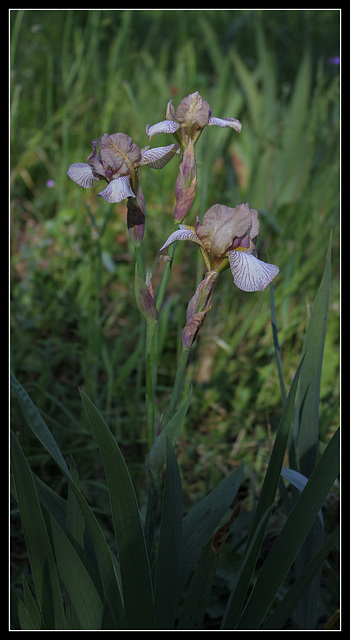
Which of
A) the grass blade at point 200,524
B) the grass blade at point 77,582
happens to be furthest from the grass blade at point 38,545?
the grass blade at point 200,524

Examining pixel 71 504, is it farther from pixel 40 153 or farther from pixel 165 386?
pixel 40 153

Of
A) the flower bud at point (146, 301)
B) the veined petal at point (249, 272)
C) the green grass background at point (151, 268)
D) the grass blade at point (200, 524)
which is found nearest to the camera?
the veined petal at point (249, 272)

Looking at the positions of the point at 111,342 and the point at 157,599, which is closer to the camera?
the point at 157,599

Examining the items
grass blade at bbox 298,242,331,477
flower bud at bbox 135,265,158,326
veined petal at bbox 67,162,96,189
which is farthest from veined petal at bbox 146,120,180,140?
grass blade at bbox 298,242,331,477

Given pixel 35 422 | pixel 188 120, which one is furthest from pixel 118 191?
pixel 35 422

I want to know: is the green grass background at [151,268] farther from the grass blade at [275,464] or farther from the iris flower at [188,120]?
the iris flower at [188,120]

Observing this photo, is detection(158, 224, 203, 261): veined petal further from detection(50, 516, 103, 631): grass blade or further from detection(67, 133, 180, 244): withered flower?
detection(50, 516, 103, 631): grass blade
